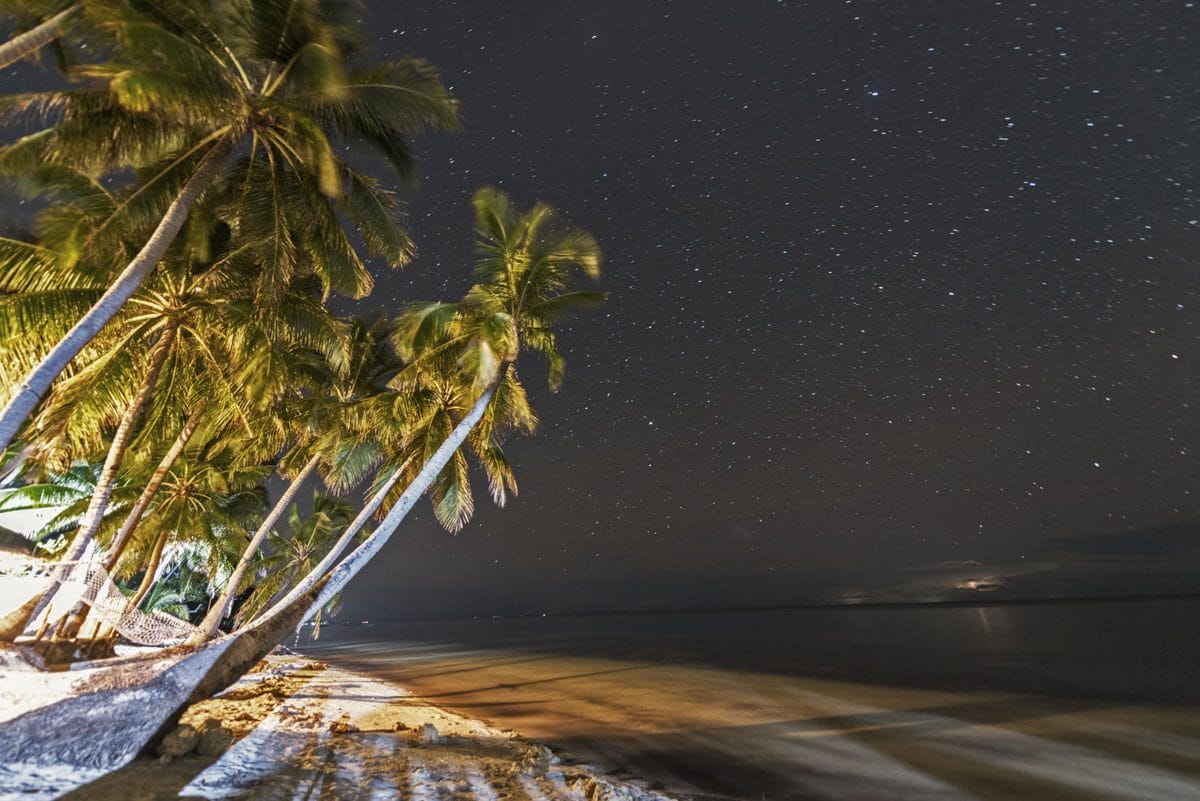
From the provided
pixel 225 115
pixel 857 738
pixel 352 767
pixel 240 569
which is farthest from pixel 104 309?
pixel 857 738

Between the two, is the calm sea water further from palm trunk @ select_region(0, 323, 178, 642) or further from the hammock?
palm trunk @ select_region(0, 323, 178, 642)

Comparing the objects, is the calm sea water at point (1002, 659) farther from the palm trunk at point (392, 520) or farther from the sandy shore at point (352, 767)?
the palm trunk at point (392, 520)

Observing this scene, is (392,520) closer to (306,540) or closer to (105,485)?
(105,485)

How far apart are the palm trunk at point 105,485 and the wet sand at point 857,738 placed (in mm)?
7661

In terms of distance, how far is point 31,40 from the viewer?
23.7 ft

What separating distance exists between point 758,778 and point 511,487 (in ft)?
28.1

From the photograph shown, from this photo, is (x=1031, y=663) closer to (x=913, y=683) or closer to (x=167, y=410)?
(x=913, y=683)

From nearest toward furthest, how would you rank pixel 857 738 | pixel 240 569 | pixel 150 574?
1. pixel 857 738
2. pixel 240 569
3. pixel 150 574

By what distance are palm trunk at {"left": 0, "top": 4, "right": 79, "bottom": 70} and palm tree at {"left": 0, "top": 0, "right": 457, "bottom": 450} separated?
1.33 ft

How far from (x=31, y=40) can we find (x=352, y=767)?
9053mm

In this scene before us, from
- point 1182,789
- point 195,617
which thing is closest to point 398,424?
point 1182,789

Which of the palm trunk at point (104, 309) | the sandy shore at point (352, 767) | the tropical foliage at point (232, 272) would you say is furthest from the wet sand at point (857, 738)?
the palm trunk at point (104, 309)

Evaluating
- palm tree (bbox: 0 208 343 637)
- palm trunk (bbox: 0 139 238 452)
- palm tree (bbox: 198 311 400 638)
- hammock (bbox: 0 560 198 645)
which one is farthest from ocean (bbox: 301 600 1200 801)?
palm trunk (bbox: 0 139 238 452)

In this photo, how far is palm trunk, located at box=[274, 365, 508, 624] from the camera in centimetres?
1010
